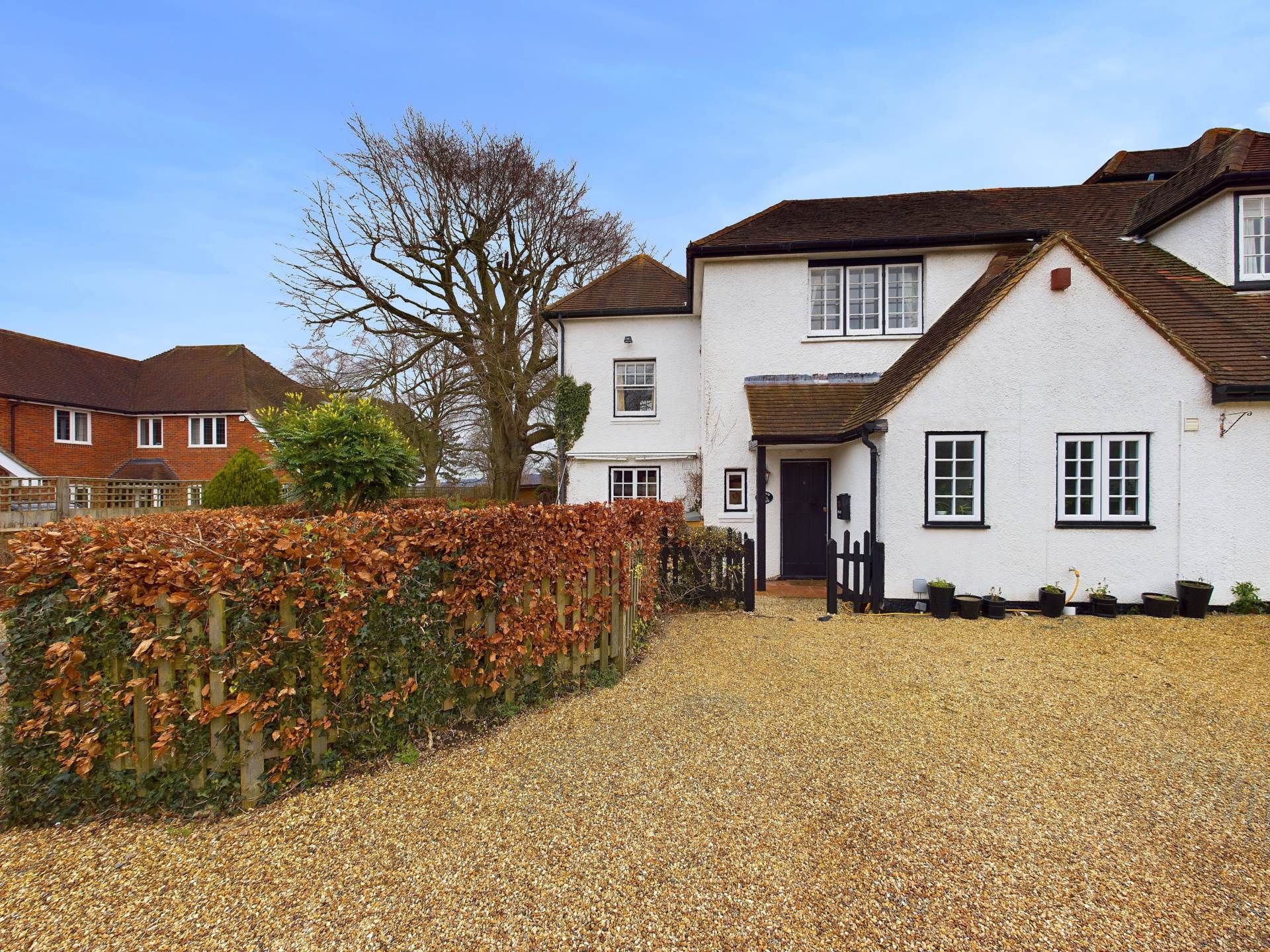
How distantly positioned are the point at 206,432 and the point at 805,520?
3250 centimetres

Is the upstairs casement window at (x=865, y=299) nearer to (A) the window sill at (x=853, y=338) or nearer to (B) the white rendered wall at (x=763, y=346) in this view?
(A) the window sill at (x=853, y=338)

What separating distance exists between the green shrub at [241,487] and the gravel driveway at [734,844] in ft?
40.9

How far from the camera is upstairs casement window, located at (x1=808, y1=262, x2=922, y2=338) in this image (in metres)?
12.6

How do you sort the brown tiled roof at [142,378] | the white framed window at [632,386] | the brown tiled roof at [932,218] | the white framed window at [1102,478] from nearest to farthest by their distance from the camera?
the white framed window at [1102,478]
the brown tiled roof at [932,218]
the white framed window at [632,386]
the brown tiled roof at [142,378]

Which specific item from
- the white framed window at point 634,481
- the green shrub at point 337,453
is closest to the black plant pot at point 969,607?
the white framed window at point 634,481

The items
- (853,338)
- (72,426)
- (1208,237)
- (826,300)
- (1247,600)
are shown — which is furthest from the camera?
(72,426)

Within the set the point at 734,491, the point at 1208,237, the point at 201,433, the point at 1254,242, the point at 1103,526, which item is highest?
the point at 1208,237

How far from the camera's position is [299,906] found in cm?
261

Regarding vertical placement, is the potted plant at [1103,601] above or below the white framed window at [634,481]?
below

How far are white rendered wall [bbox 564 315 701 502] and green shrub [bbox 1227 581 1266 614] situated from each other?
416 inches

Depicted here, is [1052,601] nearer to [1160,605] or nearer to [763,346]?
[1160,605]

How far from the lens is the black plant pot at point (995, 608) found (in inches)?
327

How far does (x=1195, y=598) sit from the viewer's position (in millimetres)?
8062

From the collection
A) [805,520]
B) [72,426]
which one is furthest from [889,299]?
[72,426]
